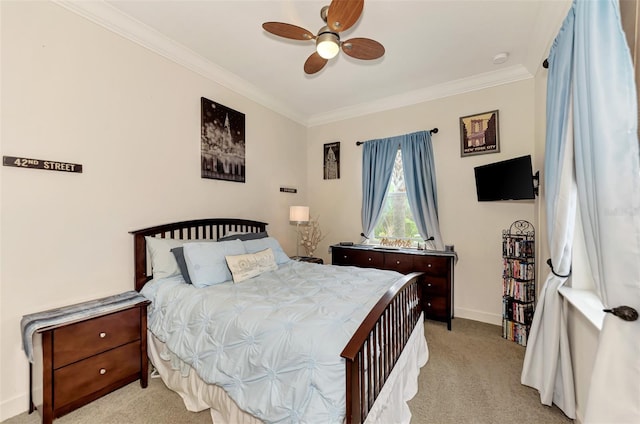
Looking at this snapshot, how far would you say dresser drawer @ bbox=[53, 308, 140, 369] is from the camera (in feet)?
5.53

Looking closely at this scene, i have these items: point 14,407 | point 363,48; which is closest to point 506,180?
point 363,48

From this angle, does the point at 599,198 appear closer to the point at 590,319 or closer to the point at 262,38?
the point at 590,319

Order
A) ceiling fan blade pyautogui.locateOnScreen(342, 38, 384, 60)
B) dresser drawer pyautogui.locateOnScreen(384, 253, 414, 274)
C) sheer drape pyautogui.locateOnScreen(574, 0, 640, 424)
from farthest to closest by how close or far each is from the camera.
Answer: dresser drawer pyautogui.locateOnScreen(384, 253, 414, 274) → ceiling fan blade pyautogui.locateOnScreen(342, 38, 384, 60) → sheer drape pyautogui.locateOnScreen(574, 0, 640, 424)

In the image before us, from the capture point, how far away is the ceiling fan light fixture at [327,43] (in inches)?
75.4

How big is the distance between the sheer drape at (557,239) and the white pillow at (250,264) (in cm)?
231

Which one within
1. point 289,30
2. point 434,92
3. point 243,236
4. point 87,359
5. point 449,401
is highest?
point 434,92

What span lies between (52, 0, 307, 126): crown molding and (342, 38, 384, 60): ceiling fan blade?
1778mm

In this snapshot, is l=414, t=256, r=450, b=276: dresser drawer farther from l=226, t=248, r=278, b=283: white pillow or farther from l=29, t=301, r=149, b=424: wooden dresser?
l=29, t=301, r=149, b=424: wooden dresser

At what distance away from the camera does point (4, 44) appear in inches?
69.5

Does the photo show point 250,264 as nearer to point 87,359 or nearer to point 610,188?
point 87,359

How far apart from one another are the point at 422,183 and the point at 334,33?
2.36m

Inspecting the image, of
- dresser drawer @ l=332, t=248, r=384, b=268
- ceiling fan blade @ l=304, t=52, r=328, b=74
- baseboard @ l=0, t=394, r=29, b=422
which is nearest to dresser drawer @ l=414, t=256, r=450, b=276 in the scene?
dresser drawer @ l=332, t=248, r=384, b=268

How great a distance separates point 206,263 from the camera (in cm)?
231

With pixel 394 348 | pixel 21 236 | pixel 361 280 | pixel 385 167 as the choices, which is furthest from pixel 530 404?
pixel 21 236
